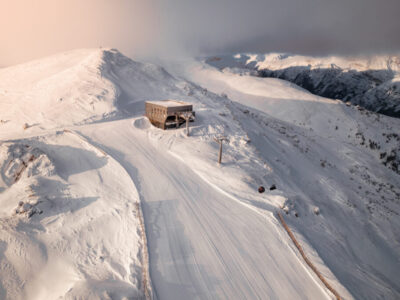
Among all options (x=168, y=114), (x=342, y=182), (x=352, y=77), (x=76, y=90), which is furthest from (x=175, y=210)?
(x=352, y=77)

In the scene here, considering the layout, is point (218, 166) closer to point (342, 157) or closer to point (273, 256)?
point (273, 256)

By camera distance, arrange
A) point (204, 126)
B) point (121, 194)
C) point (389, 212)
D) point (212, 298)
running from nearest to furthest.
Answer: point (212, 298) < point (121, 194) < point (389, 212) < point (204, 126)

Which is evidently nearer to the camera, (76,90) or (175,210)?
(175,210)

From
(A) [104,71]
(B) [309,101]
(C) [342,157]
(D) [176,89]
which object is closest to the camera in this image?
(C) [342,157]

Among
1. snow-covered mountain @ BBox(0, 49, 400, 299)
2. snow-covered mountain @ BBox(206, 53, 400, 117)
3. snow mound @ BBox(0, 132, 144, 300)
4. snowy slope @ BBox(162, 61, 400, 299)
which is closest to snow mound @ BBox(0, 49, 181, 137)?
snow-covered mountain @ BBox(0, 49, 400, 299)

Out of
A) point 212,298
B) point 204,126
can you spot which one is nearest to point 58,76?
point 204,126

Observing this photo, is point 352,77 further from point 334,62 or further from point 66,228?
point 66,228

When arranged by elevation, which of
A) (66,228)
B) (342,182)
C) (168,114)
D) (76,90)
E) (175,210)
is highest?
(168,114)
